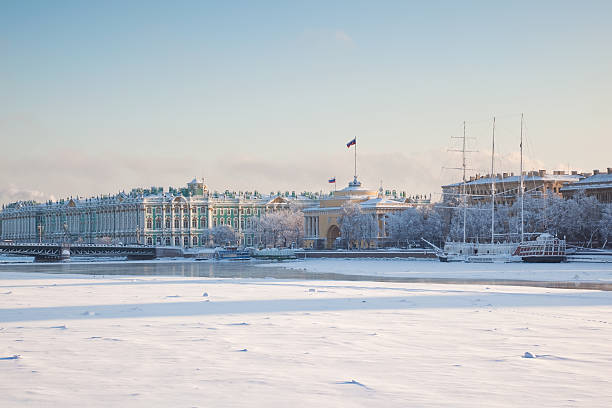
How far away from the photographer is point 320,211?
409 ft

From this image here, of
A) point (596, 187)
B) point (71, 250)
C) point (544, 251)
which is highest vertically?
point (596, 187)

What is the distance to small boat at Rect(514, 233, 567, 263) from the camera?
64.3 metres

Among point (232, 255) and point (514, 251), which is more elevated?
point (514, 251)

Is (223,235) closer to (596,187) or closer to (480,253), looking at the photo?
(596,187)

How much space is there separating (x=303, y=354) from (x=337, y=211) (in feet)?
356

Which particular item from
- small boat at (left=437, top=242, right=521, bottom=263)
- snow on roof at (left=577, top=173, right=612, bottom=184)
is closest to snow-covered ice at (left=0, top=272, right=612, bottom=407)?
small boat at (left=437, top=242, right=521, bottom=263)

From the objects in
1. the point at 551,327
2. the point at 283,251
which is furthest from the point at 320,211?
the point at 551,327

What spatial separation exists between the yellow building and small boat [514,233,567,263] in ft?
151

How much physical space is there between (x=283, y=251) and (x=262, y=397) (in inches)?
3597

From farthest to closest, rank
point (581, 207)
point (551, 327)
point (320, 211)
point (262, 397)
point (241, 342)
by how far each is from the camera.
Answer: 1. point (320, 211)
2. point (581, 207)
3. point (551, 327)
4. point (241, 342)
5. point (262, 397)

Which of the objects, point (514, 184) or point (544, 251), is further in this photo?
point (514, 184)

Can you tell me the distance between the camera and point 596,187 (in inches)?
3981

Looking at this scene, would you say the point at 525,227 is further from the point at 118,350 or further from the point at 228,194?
the point at 228,194

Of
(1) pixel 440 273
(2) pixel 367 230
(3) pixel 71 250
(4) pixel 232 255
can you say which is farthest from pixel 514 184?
(1) pixel 440 273
